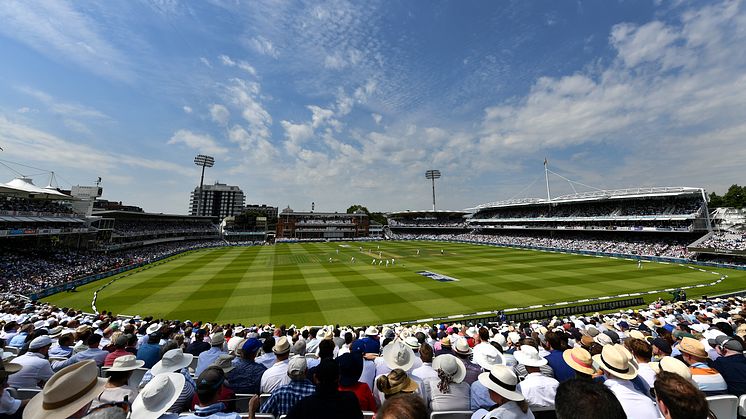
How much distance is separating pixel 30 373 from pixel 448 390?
24.9 ft

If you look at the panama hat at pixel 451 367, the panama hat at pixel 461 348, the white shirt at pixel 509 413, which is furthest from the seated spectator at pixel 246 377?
the white shirt at pixel 509 413

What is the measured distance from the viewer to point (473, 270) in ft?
114

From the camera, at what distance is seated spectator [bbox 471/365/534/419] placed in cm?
315

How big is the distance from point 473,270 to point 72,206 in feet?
201

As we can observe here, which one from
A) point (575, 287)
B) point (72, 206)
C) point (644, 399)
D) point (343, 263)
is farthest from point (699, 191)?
point (72, 206)

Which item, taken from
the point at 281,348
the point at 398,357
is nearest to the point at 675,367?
the point at 398,357

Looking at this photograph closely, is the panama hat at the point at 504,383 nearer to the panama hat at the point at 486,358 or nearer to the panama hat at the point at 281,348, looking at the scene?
the panama hat at the point at 486,358

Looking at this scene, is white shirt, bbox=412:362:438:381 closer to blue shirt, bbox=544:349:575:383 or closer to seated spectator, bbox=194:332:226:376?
blue shirt, bbox=544:349:575:383

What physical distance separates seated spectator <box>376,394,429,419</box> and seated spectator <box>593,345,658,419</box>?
3.52m

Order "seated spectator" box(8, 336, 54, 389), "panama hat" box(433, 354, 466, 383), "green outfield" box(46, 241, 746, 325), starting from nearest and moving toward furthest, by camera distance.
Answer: "panama hat" box(433, 354, 466, 383) → "seated spectator" box(8, 336, 54, 389) → "green outfield" box(46, 241, 746, 325)

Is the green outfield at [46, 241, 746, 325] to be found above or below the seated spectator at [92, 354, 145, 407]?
below

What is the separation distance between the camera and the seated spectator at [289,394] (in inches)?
153

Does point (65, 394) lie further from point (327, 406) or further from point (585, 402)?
point (585, 402)

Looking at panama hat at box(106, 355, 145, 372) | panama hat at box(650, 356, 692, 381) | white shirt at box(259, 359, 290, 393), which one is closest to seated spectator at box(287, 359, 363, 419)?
white shirt at box(259, 359, 290, 393)
